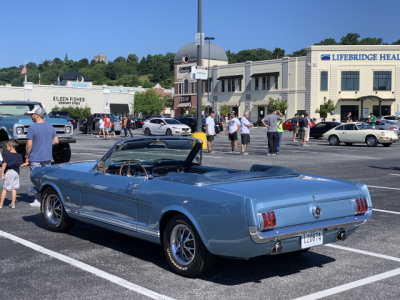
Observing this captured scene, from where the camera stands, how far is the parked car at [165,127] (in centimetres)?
3719

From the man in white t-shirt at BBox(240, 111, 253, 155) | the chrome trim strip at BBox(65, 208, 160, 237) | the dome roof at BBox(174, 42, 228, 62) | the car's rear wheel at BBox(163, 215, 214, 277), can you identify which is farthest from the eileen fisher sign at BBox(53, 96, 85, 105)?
Answer: the car's rear wheel at BBox(163, 215, 214, 277)

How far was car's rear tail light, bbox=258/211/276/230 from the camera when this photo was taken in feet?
14.9

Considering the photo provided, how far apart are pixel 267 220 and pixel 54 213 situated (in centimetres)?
375

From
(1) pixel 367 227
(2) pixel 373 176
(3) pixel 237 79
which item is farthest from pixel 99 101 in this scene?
(1) pixel 367 227

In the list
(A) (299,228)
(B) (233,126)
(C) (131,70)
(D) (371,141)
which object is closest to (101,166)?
(A) (299,228)

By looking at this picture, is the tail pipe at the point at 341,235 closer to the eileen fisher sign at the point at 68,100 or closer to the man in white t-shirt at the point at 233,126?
the man in white t-shirt at the point at 233,126

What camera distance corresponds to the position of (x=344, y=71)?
65.4m

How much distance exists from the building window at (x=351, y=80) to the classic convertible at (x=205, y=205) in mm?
62069

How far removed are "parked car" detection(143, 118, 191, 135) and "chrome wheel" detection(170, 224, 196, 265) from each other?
3165cm

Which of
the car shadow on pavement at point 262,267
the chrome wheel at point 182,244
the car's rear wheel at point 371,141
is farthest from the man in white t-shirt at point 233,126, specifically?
the chrome wheel at point 182,244

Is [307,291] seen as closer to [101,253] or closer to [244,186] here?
[244,186]

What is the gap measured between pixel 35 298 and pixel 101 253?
1.60 m

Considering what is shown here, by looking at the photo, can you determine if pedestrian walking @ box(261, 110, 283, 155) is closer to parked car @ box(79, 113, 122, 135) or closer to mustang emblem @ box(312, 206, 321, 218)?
mustang emblem @ box(312, 206, 321, 218)

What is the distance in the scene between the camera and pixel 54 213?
7.25 metres
